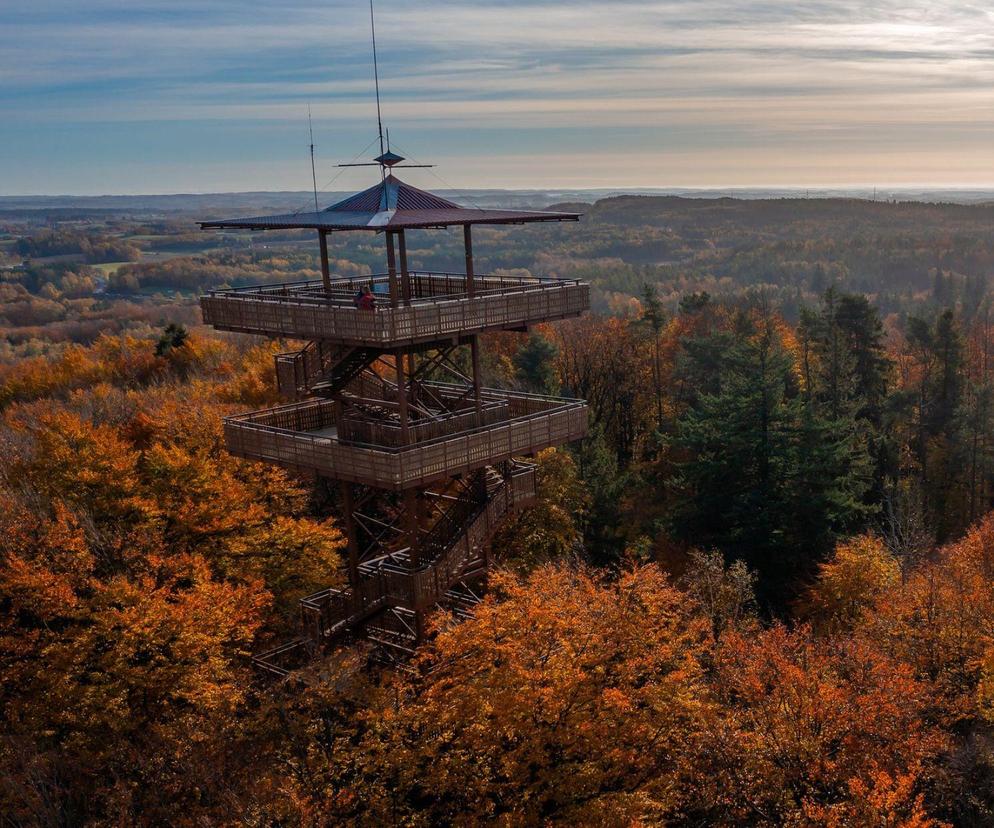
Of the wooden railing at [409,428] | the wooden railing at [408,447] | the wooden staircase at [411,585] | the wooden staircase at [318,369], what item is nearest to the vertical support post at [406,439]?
the wooden railing at [409,428]

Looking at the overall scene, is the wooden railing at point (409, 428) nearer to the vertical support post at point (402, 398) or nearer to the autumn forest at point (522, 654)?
the vertical support post at point (402, 398)

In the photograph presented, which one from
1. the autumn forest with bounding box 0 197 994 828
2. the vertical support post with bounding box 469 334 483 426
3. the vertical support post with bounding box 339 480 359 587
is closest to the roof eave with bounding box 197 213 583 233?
the vertical support post with bounding box 469 334 483 426

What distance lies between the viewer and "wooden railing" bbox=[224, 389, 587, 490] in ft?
80.8

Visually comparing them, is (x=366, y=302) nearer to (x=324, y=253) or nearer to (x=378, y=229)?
(x=378, y=229)

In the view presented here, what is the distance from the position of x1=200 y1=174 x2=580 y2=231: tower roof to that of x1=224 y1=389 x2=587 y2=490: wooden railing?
6064 millimetres

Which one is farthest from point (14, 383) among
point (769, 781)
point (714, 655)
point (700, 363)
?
point (769, 781)

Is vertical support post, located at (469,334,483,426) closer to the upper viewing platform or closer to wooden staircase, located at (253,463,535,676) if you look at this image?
the upper viewing platform

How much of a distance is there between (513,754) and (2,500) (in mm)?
24775

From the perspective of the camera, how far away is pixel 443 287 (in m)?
31.4

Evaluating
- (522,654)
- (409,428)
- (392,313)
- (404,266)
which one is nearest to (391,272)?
(392,313)

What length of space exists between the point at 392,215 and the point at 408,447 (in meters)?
6.43

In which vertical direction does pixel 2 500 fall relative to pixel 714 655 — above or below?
above

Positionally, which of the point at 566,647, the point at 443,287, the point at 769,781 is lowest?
the point at 769,781

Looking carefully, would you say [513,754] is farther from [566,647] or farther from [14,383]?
[14,383]
